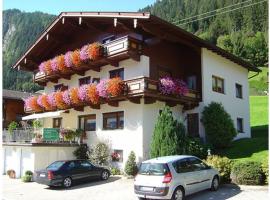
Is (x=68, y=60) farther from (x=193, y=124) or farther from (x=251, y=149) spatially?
(x=251, y=149)

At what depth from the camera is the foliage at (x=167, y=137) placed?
766 inches

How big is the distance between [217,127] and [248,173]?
7.29m

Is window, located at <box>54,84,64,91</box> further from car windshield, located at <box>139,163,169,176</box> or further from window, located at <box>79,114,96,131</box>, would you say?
car windshield, located at <box>139,163,169,176</box>

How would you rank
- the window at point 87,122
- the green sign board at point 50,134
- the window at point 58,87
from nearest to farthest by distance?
the green sign board at point 50,134 < the window at point 87,122 < the window at point 58,87

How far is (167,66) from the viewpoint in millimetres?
25141

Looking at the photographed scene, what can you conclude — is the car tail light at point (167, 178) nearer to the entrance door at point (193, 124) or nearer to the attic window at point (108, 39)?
the entrance door at point (193, 124)

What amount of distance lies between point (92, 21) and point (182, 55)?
695 centimetres

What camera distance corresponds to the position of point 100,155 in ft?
78.3

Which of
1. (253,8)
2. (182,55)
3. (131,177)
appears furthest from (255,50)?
(131,177)

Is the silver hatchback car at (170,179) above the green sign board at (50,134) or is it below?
below

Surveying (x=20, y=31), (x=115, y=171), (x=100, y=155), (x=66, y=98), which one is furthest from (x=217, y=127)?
(x=20, y=31)

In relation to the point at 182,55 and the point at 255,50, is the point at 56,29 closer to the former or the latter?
the point at 182,55

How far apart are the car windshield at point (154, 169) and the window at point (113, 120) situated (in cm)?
902

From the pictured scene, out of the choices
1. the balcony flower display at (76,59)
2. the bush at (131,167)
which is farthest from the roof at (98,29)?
the bush at (131,167)
